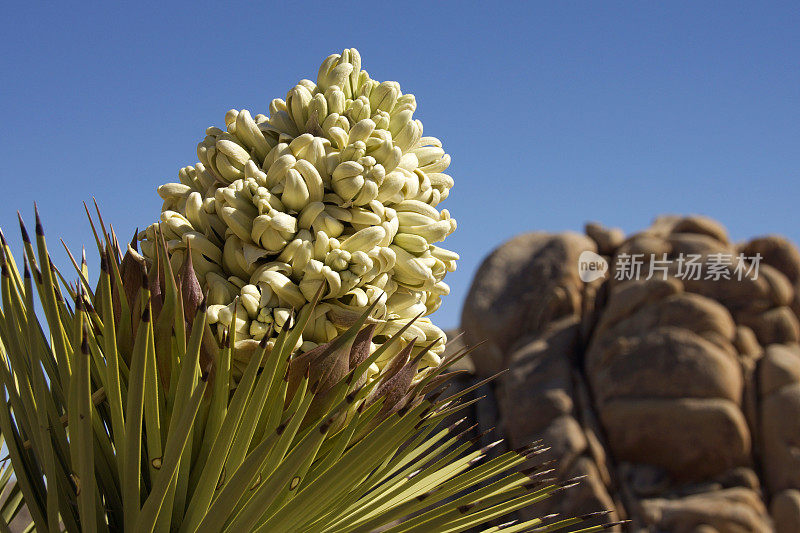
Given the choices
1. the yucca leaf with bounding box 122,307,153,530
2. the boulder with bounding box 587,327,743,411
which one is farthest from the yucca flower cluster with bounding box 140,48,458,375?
the boulder with bounding box 587,327,743,411

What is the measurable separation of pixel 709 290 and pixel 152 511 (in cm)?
781

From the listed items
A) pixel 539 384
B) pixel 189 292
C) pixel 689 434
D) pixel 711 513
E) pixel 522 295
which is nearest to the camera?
pixel 189 292

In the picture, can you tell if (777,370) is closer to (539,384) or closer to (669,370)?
(669,370)

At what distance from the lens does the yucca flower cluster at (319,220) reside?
1.21m

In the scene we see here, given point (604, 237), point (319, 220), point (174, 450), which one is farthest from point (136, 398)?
point (604, 237)

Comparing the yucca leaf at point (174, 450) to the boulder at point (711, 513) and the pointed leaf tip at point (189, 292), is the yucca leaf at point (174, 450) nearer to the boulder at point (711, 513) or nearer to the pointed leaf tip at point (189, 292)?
the pointed leaf tip at point (189, 292)

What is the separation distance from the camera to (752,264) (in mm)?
8086

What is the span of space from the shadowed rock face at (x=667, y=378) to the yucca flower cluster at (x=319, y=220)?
21.7 feet

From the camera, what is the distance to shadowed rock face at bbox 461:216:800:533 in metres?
7.27

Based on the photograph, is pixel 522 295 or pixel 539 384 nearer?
pixel 539 384

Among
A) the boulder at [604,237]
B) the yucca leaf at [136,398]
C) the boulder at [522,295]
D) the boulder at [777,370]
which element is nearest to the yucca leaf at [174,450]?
the yucca leaf at [136,398]

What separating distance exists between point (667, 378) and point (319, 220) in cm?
685

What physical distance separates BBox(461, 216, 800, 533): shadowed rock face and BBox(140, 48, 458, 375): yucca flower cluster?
662 centimetres

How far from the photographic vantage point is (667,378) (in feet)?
24.2
